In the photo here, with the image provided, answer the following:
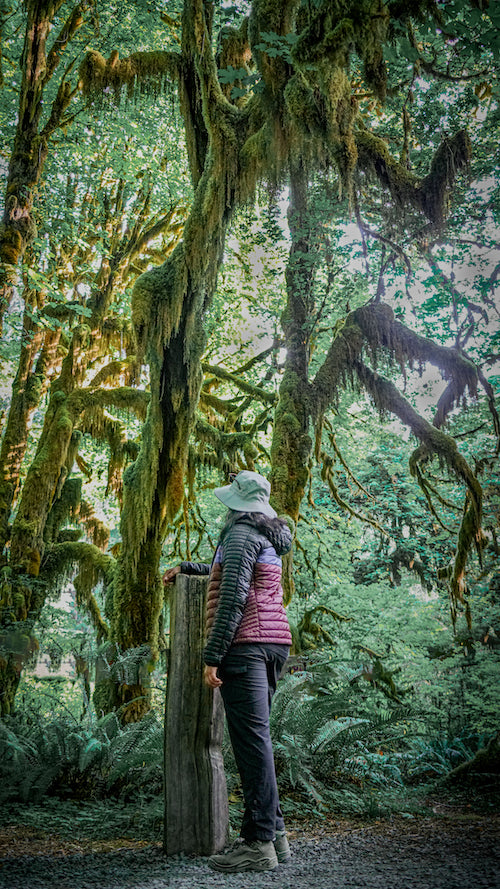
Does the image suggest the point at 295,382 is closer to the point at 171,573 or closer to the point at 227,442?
the point at 227,442

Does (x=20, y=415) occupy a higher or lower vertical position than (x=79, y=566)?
higher

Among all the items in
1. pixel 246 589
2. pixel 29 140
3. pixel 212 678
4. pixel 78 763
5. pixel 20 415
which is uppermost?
pixel 29 140

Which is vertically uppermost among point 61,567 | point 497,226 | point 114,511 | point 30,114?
point 30,114

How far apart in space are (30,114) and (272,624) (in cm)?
819

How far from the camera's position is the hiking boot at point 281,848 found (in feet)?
9.71

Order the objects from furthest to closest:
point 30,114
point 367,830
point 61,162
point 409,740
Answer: point 61,162, point 30,114, point 409,740, point 367,830

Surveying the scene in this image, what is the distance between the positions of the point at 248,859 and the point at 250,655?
92cm

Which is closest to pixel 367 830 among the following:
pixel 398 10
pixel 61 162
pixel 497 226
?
pixel 398 10

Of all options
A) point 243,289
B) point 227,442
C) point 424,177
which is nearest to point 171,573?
point 424,177

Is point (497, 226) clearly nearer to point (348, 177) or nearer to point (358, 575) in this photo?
point (348, 177)

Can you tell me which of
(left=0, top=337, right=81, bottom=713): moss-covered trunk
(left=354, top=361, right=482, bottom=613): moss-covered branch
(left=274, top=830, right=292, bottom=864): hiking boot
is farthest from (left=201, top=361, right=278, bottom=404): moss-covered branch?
(left=274, top=830, right=292, bottom=864): hiking boot

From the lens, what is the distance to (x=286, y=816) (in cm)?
404

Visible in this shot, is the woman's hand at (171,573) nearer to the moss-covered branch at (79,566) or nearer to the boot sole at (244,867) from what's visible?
the boot sole at (244,867)

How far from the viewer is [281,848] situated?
9.74 ft
